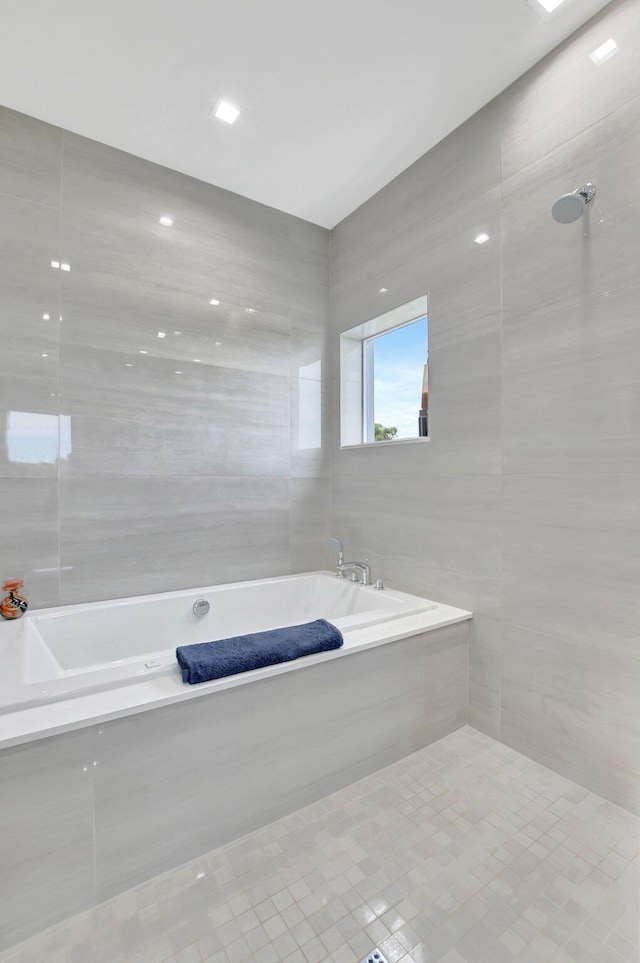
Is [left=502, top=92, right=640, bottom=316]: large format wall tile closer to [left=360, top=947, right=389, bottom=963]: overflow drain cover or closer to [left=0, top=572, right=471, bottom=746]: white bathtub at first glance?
[left=0, top=572, right=471, bottom=746]: white bathtub

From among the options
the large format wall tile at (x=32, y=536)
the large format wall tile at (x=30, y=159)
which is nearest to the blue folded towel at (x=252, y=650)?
the large format wall tile at (x=32, y=536)

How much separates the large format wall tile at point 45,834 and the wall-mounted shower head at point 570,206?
2.15 meters

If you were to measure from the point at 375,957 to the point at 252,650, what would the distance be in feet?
2.57

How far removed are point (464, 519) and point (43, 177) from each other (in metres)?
2.47

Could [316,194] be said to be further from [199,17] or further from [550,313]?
[550,313]

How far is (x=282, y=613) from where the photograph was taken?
2.59 m

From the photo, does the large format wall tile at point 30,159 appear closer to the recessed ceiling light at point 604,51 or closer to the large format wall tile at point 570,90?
the large format wall tile at point 570,90

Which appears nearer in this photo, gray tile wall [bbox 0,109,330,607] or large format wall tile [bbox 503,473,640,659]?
large format wall tile [bbox 503,473,640,659]

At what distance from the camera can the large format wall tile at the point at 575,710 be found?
→ 59.6 inches

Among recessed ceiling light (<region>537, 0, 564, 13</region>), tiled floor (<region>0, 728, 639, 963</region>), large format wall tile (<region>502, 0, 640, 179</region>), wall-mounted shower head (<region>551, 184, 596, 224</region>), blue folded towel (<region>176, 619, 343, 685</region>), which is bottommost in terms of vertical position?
tiled floor (<region>0, 728, 639, 963</region>)

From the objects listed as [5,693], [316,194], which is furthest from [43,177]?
[5,693]

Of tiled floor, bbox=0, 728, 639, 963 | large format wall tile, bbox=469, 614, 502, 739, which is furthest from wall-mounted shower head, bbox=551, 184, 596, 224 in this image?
tiled floor, bbox=0, 728, 639, 963

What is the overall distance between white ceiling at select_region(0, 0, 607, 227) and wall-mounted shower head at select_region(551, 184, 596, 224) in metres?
0.61

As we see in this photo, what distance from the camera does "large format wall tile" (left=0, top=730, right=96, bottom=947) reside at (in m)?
1.08
